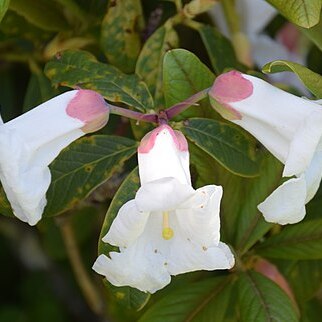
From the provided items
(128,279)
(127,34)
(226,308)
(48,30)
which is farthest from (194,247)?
(48,30)

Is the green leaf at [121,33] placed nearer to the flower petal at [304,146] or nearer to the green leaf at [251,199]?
the green leaf at [251,199]

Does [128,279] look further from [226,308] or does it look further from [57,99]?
[226,308]

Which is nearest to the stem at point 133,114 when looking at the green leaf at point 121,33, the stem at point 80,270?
the green leaf at point 121,33

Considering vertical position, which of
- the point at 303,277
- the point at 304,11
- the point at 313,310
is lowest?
the point at 313,310

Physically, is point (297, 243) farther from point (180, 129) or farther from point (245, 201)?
point (180, 129)

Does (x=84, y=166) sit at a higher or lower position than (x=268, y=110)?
lower

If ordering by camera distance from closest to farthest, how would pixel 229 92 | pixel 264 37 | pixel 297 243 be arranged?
1. pixel 229 92
2. pixel 297 243
3. pixel 264 37

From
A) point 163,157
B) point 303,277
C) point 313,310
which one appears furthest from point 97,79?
point 313,310
